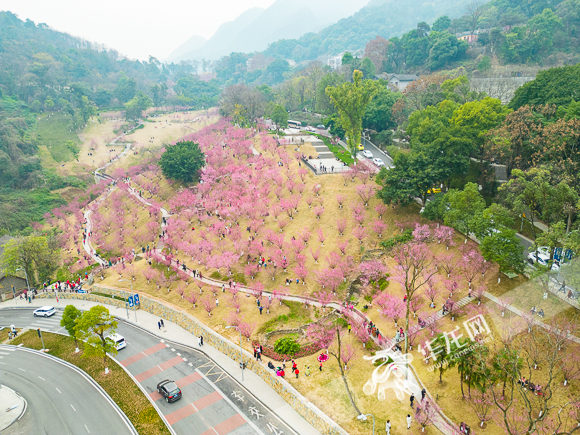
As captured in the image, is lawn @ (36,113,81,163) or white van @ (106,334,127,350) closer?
white van @ (106,334,127,350)

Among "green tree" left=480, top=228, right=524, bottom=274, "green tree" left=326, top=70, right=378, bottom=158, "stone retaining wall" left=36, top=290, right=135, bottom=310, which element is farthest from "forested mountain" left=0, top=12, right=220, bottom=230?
"green tree" left=480, top=228, right=524, bottom=274

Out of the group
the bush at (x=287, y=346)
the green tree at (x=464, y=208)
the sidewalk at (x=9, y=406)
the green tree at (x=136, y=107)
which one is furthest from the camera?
the green tree at (x=136, y=107)

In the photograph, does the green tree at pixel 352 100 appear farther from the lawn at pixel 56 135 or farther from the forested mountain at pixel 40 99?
the lawn at pixel 56 135

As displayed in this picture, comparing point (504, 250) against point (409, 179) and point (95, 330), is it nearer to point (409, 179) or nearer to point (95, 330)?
point (409, 179)

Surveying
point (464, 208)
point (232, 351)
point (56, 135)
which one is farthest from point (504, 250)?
point (56, 135)

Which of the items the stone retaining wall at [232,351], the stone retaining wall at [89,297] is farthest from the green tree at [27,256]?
the stone retaining wall at [232,351]

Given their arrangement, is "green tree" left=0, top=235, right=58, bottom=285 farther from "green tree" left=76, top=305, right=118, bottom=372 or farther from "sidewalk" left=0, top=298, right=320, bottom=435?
"green tree" left=76, top=305, right=118, bottom=372
